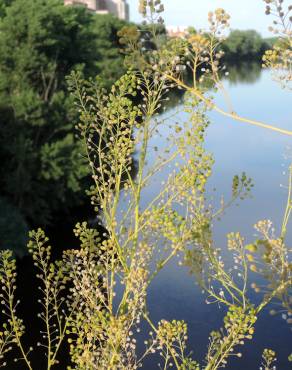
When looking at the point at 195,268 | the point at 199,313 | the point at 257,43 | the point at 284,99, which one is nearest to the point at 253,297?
the point at 199,313

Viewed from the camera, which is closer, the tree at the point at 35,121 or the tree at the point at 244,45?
the tree at the point at 35,121

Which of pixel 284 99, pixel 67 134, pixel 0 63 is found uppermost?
pixel 0 63

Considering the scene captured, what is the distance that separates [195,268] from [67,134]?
30.9m

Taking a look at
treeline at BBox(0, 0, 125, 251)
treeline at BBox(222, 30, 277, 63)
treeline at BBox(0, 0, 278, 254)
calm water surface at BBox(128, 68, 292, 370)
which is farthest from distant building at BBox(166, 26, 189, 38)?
treeline at BBox(222, 30, 277, 63)

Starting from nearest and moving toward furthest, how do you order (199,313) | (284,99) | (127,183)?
(127,183)
(199,313)
(284,99)

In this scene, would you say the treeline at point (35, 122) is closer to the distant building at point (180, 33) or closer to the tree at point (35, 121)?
the tree at point (35, 121)

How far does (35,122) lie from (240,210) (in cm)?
1278

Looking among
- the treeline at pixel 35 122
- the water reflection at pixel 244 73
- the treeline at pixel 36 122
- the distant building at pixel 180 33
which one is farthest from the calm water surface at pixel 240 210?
the water reflection at pixel 244 73

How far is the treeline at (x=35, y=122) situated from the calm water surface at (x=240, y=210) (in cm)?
629

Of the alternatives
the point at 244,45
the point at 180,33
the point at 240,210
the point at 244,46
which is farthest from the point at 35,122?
the point at 244,46

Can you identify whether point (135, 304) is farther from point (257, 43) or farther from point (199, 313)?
point (257, 43)

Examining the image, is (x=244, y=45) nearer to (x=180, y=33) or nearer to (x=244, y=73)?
(x=244, y=73)

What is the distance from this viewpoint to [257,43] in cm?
13075

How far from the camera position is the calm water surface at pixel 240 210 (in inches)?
810
